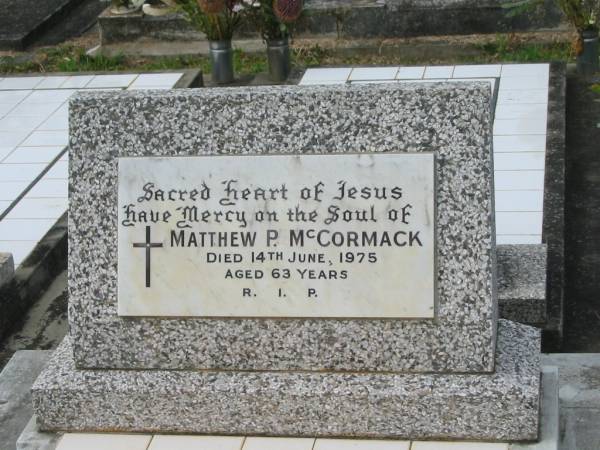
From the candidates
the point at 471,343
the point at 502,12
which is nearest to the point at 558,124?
the point at 502,12

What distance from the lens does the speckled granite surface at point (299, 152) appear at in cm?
383

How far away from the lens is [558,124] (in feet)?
24.7

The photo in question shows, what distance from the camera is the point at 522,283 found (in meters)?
5.03

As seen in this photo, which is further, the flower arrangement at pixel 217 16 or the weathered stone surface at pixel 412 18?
the weathered stone surface at pixel 412 18

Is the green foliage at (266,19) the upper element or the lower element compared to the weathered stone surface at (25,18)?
upper

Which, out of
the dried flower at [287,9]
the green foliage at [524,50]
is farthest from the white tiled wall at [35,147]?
the green foliage at [524,50]

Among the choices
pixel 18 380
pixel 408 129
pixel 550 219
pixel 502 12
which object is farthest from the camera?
pixel 502 12

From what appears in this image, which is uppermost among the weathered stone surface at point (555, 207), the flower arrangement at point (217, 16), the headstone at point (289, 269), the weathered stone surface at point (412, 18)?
the headstone at point (289, 269)

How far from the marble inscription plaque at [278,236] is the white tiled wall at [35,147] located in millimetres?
2144

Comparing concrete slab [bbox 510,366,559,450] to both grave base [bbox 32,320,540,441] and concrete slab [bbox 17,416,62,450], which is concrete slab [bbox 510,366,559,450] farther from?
concrete slab [bbox 17,416,62,450]

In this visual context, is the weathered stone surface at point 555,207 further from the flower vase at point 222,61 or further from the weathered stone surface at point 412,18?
the flower vase at point 222,61

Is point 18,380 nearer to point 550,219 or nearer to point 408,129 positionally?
point 408,129

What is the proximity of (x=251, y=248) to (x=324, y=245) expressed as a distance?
0.72 ft

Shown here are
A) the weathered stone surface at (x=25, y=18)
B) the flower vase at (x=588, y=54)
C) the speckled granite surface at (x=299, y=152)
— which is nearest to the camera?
the speckled granite surface at (x=299, y=152)
